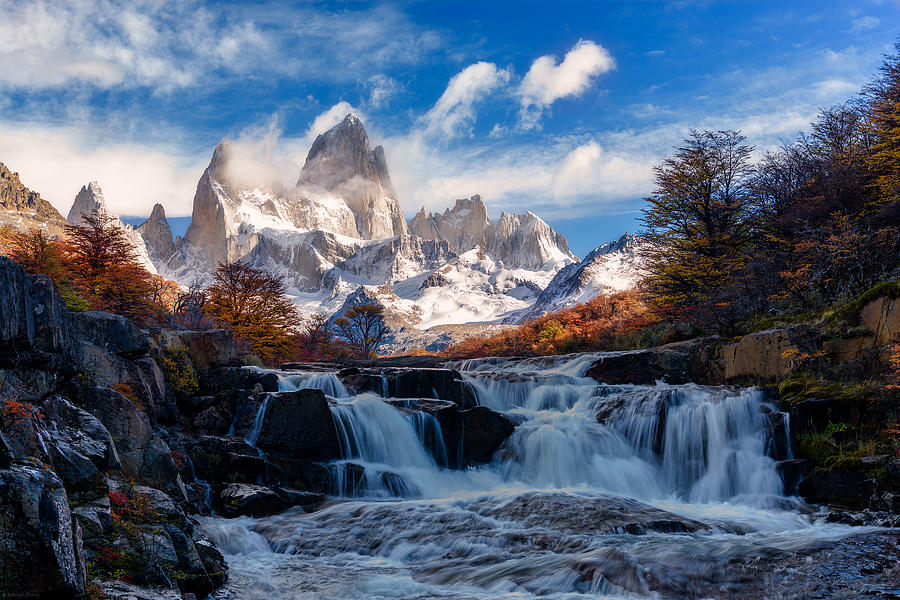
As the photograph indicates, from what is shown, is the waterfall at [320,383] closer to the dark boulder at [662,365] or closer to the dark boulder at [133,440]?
the dark boulder at [133,440]

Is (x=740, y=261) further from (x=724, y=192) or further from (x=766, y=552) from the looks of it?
(x=766, y=552)

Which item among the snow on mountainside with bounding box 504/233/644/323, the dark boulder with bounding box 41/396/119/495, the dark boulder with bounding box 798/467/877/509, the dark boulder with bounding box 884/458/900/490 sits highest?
the snow on mountainside with bounding box 504/233/644/323

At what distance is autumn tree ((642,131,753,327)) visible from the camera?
30203mm

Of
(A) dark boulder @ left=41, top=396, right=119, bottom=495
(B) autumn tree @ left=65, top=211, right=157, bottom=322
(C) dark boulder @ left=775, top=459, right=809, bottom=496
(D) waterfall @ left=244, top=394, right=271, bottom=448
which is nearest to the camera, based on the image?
(A) dark boulder @ left=41, top=396, right=119, bottom=495

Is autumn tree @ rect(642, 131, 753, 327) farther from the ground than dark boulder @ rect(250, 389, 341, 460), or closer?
farther from the ground

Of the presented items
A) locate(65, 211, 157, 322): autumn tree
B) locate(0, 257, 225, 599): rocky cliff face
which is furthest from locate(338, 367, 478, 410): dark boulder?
locate(65, 211, 157, 322): autumn tree

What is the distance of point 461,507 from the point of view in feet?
44.3

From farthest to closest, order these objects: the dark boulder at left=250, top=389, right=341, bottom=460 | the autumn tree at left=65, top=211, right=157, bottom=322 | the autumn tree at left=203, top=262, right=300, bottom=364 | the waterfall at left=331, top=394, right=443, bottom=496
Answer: the autumn tree at left=203, top=262, right=300, bottom=364 < the autumn tree at left=65, top=211, right=157, bottom=322 < the dark boulder at left=250, top=389, right=341, bottom=460 < the waterfall at left=331, top=394, right=443, bottom=496

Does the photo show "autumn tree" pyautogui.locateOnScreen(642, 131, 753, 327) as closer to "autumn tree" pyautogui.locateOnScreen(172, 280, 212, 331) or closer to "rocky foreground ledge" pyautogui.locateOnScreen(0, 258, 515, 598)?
"rocky foreground ledge" pyautogui.locateOnScreen(0, 258, 515, 598)

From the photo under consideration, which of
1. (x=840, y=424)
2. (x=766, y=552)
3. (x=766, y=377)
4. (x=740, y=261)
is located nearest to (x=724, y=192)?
(x=740, y=261)

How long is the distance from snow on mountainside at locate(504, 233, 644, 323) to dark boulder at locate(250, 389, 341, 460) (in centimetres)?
9466

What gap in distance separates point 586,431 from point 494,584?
9.54m

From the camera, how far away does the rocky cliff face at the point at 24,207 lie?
138m

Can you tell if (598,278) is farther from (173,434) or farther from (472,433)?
(173,434)
